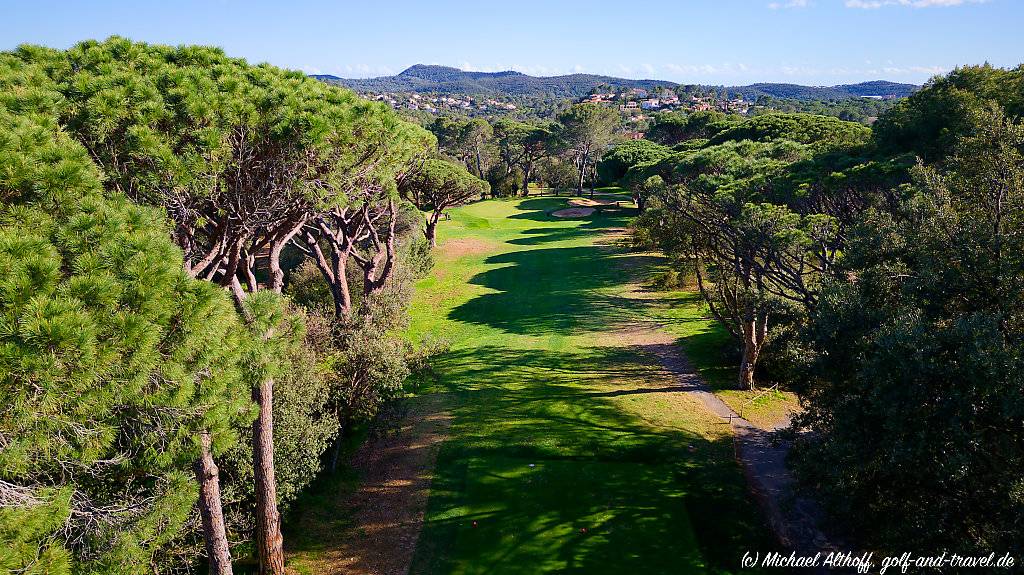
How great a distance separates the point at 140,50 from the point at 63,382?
290 inches

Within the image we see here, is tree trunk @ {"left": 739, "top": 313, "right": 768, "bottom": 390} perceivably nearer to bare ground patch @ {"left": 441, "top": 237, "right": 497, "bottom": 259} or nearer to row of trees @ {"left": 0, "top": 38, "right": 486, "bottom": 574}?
row of trees @ {"left": 0, "top": 38, "right": 486, "bottom": 574}

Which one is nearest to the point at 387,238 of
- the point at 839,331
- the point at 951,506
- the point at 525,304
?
the point at 525,304

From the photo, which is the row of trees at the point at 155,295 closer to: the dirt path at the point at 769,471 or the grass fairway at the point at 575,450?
the grass fairway at the point at 575,450

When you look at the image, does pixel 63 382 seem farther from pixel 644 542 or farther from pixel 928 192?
pixel 928 192

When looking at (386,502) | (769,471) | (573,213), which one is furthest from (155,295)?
(573,213)

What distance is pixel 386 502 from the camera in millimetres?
12461

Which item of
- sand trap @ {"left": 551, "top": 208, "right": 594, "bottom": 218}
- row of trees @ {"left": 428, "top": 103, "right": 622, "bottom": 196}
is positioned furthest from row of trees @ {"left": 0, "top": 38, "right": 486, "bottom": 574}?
row of trees @ {"left": 428, "top": 103, "right": 622, "bottom": 196}

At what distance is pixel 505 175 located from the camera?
245 feet

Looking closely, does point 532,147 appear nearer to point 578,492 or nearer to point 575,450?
point 575,450

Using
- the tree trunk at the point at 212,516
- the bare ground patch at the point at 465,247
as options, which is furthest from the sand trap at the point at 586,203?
the tree trunk at the point at 212,516

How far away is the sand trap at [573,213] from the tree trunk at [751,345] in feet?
131

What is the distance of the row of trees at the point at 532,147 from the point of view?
7188 centimetres

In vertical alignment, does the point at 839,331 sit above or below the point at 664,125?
below

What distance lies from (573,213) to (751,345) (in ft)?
138
